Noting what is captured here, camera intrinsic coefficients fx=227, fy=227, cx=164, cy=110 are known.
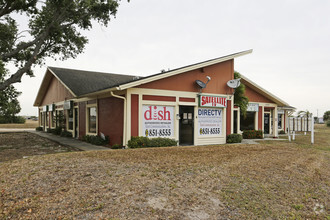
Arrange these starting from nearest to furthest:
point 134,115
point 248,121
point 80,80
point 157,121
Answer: point 134,115 → point 157,121 → point 80,80 → point 248,121

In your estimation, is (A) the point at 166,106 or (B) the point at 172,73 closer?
(B) the point at 172,73

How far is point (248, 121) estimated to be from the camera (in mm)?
19922

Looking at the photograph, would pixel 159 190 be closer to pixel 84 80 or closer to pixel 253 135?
pixel 253 135

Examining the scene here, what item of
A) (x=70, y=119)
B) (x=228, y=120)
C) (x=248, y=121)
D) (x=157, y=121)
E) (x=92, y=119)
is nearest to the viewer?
(x=157, y=121)

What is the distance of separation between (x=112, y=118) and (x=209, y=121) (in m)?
5.72

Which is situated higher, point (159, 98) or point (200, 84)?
point (200, 84)

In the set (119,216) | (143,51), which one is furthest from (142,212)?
(143,51)

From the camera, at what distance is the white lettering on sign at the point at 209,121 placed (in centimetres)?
1342

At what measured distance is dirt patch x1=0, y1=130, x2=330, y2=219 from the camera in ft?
12.8

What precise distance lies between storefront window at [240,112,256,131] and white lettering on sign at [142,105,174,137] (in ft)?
31.3

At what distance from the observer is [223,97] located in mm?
14008

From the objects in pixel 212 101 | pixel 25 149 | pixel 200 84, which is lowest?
pixel 25 149

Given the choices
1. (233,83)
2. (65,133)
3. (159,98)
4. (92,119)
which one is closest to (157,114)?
(159,98)

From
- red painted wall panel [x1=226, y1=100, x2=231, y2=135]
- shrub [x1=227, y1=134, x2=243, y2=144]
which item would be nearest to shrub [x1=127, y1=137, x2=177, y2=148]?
shrub [x1=227, y1=134, x2=243, y2=144]
